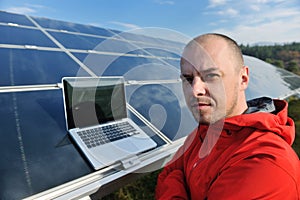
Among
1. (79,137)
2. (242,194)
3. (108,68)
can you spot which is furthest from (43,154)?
(108,68)

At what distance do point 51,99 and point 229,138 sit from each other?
5.49 feet

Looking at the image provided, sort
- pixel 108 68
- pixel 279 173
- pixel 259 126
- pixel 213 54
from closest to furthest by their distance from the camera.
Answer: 1. pixel 279 173
2. pixel 259 126
3. pixel 213 54
4. pixel 108 68

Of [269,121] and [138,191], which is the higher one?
[269,121]

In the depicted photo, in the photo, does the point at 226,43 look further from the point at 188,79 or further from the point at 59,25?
the point at 59,25

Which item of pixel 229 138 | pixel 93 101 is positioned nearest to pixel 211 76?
pixel 229 138

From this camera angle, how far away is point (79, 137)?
6.30 ft

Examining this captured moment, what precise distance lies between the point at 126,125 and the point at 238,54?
1.18 m

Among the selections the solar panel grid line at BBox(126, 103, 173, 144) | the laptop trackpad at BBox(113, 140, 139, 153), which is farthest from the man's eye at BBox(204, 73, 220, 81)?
the solar panel grid line at BBox(126, 103, 173, 144)

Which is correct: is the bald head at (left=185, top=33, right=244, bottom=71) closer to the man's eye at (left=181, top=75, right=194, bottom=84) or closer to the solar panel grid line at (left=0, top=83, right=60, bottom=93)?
the man's eye at (left=181, top=75, right=194, bottom=84)

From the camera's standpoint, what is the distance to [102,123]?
2129mm

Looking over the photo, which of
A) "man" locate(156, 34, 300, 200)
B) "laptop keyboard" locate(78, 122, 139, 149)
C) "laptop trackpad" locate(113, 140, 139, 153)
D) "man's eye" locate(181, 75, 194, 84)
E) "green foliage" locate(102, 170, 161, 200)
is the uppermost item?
"man's eye" locate(181, 75, 194, 84)

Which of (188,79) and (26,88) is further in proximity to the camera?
(26,88)

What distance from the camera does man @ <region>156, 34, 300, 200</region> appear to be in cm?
120

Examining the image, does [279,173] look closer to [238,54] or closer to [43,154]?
[238,54]
